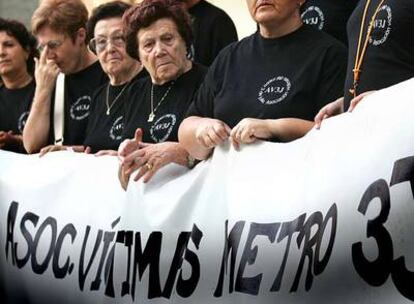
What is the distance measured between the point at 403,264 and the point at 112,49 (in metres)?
2.63

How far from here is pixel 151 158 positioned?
15.2 ft

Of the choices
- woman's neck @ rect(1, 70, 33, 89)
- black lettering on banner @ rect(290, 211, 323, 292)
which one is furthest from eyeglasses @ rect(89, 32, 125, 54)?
black lettering on banner @ rect(290, 211, 323, 292)

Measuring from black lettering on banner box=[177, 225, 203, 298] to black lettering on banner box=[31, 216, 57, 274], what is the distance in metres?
1.16

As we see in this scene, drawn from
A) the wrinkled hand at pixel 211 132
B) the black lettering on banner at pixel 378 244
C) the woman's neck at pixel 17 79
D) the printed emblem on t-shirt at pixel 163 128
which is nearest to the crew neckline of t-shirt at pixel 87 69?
the woman's neck at pixel 17 79

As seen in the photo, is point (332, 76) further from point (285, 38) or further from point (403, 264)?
point (403, 264)

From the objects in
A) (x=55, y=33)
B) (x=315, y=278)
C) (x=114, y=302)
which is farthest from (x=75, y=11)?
(x=315, y=278)

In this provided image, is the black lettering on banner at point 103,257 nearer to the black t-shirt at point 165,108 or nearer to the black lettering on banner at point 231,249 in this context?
the black t-shirt at point 165,108

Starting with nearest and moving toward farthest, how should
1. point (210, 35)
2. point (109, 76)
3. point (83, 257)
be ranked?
point (83, 257)
point (210, 35)
point (109, 76)

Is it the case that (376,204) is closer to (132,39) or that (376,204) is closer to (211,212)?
(211,212)

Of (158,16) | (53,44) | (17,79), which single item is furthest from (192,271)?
(17,79)

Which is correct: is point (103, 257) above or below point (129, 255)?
below

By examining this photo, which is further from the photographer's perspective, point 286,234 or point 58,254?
point 58,254

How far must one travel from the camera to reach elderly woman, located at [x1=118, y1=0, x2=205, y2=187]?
15.6 feet

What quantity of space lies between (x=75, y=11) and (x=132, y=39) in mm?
1079
